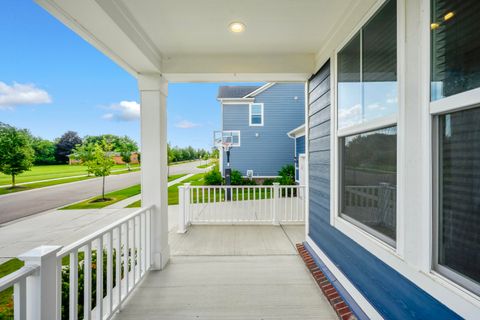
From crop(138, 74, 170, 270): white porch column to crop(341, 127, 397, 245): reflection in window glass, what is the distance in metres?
2.22

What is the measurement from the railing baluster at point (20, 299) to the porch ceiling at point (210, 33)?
181 centimetres

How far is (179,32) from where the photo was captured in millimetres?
2568

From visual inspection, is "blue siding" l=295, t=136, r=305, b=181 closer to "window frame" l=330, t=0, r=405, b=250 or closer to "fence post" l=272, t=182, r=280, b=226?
"fence post" l=272, t=182, r=280, b=226

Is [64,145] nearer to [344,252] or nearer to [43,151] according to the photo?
[43,151]

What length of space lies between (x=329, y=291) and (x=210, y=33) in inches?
118

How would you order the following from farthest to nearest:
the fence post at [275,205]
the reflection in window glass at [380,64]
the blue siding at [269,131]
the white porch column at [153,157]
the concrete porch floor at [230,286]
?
the blue siding at [269,131] → the fence post at [275,205] → the white porch column at [153,157] → the concrete porch floor at [230,286] → the reflection in window glass at [380,64]

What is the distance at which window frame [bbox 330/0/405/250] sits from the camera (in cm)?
151

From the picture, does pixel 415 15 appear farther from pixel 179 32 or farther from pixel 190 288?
pixel 190 288

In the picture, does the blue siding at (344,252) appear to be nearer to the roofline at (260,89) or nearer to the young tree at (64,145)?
the young tree at (64,145)

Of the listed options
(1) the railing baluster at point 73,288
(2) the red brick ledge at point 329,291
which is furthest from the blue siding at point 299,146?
(1) the railing baluster at point 73,288

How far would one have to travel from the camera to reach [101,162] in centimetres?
902

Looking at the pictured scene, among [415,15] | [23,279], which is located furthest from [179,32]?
[23,279]

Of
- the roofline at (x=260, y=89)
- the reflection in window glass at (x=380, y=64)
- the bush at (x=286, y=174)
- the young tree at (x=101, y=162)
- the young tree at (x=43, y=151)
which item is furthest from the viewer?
the roofline at (x=260, y=89)

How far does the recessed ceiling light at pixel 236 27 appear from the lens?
240cm
